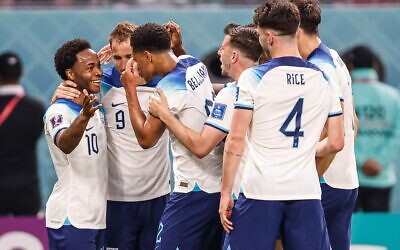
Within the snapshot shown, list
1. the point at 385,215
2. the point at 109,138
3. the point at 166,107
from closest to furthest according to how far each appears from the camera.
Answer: the point at 166,107, the point at 109,138, the point at 385,215

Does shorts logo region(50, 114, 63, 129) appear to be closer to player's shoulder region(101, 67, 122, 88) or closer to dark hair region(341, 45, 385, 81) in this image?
player's shoulder region(101, 67, 122, 88)

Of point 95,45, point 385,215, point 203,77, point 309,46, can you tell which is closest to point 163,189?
point 203,77

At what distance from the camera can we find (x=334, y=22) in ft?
39.3

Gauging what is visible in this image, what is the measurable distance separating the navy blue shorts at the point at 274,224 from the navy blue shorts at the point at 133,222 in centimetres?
128

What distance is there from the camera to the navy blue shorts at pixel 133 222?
7.63 meters

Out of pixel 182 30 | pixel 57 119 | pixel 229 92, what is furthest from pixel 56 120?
pixel 182 30

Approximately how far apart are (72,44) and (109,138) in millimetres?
707

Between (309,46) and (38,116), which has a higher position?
(309,46)

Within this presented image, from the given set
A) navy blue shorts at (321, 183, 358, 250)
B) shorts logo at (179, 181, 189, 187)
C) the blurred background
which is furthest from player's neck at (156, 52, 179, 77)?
the blurred background

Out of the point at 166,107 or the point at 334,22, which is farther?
the point at 334,22

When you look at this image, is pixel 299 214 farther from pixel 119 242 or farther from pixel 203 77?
pixel 119 242

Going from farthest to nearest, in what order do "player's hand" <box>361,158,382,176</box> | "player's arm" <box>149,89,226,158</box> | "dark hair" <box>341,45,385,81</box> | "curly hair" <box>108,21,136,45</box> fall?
"dark hair" <box>341,45,385,81</box> < "player's hand" <box>361,158,382,176</box> < "curly hair" <box>108,21,136,45</box> < "player's arm" <box>149,89,226,158</box>

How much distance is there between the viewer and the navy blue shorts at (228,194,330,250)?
638cm

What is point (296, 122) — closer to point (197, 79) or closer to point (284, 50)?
point (284, 50)
